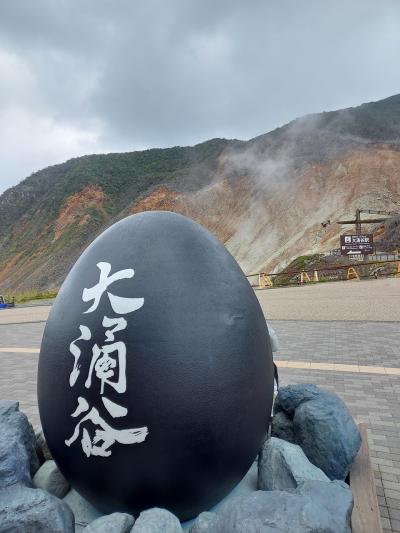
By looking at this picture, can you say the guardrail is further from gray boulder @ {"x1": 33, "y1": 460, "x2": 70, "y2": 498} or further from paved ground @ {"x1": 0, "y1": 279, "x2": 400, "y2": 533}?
gray boulder @ {"x1": 33, "y1": 460, "x2": 70, "y2": 498}

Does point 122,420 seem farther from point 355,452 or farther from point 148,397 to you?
point 355,452

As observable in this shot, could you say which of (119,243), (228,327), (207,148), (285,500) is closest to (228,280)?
(228,327)

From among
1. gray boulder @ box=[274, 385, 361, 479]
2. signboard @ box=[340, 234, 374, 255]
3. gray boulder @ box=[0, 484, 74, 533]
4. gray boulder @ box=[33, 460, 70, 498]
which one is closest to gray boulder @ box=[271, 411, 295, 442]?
gray boulder @ box=[274, 385, 361, 479]

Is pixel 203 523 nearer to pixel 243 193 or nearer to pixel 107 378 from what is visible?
pixel 107 378

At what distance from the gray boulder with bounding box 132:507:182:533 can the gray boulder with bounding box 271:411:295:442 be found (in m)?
1.53

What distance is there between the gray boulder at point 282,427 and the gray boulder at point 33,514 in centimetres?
185

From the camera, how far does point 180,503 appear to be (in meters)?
2.59

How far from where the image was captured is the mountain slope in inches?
1551

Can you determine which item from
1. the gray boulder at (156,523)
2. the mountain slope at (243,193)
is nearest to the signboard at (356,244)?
the mountain slope at (243,193)

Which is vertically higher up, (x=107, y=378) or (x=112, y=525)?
(x=107, y=378)

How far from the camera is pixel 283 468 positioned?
2791 millimetres

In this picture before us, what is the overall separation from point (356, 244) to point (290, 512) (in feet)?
83.2

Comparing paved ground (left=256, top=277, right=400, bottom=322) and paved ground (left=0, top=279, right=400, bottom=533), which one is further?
paved ground (left=256, top=277, right=400, bottom=322)

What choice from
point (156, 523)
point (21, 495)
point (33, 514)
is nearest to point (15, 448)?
point (21, 495)
